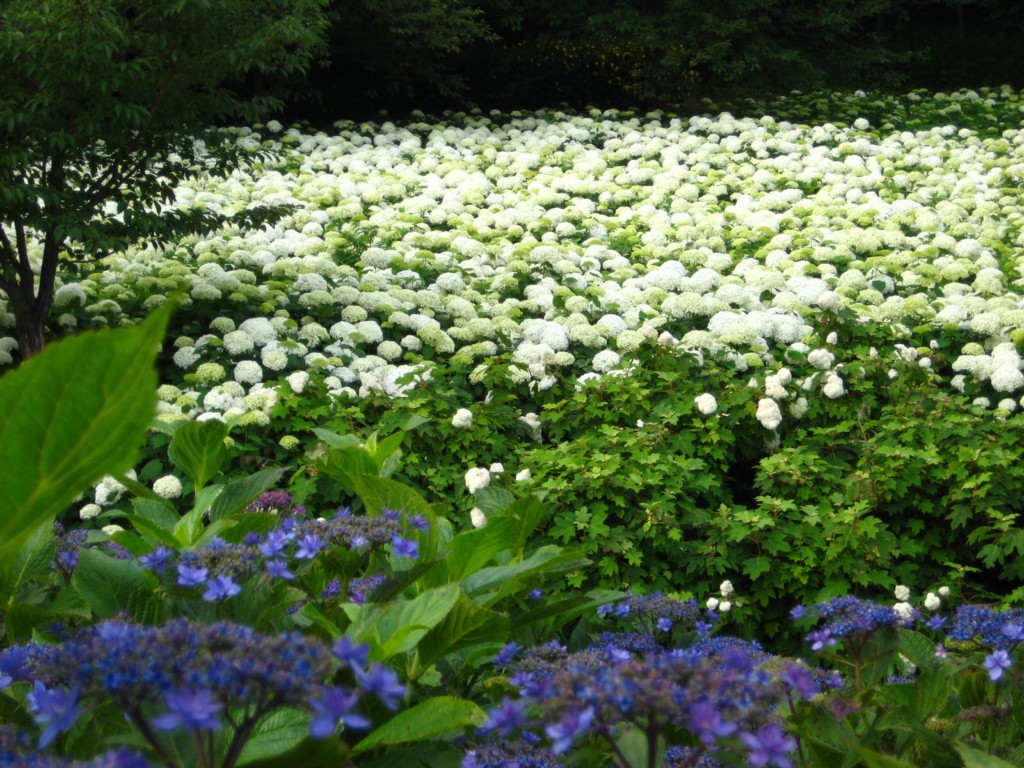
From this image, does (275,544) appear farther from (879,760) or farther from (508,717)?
(879,760)

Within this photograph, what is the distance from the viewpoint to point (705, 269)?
6309mm

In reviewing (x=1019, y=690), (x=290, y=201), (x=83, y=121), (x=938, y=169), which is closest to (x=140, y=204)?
(x=83, y=121)

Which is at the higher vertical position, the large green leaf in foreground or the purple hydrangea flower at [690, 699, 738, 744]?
the large green leaf in foreground

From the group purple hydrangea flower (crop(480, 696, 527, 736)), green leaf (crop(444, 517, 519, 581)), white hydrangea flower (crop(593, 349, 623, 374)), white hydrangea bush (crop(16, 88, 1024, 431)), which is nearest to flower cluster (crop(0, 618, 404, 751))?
purple hydrangea flower (crop(480, 696, 527, 736))

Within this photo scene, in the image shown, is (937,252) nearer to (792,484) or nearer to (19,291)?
(792,484)

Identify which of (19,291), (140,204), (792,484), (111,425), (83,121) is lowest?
(792,484)

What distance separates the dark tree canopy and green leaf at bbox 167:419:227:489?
312cm

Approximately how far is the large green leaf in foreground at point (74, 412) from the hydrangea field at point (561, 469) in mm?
31

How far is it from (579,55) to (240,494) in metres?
13.3

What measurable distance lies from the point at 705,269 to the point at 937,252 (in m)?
1.66

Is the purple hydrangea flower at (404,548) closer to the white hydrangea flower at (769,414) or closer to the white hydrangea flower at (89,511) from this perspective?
the white hydrangea flower at (89,511)

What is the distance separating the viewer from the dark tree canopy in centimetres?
446

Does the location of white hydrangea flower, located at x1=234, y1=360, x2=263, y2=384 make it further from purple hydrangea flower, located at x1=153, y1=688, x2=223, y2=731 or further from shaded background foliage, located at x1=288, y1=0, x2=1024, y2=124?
shaded background foliage, located at x1=288, y1=0, x2=1024, y2=124

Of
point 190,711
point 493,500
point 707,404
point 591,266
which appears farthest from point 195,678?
point 591,266
